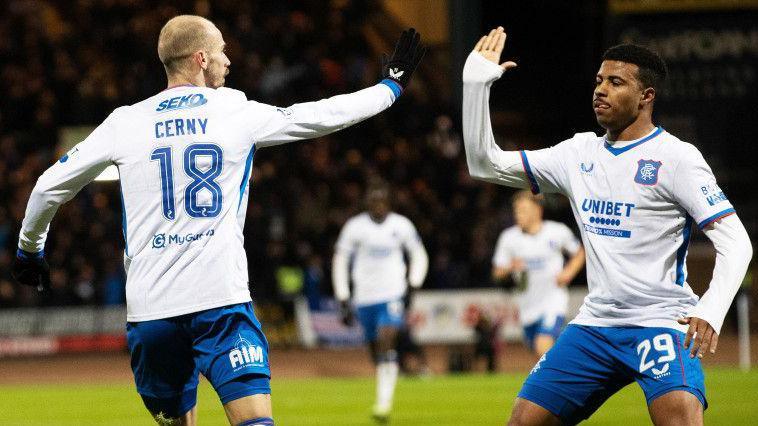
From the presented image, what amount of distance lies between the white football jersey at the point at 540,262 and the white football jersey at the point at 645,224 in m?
7.93

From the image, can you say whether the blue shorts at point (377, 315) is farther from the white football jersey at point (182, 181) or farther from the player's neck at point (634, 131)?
the white football jersey at point (182, 181)

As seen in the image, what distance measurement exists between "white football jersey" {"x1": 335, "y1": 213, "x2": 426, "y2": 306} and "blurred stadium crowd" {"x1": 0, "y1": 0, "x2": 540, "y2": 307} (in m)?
6.46

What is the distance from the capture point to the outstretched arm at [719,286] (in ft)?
17.5

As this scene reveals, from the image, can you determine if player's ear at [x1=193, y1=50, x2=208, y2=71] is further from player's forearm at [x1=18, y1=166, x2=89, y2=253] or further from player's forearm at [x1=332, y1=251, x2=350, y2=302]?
player's forearm at [x1=332, y1=251, x2=350, y2=302]

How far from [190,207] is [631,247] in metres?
2.09

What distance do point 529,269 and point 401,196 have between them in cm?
909

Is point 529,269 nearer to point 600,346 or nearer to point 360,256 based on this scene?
point 360,256

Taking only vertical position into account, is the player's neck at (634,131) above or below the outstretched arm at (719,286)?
above

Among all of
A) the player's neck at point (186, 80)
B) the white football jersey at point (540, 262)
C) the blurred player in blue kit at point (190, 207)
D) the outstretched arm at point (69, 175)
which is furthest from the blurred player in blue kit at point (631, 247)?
the white football jersey at point (540, 262)

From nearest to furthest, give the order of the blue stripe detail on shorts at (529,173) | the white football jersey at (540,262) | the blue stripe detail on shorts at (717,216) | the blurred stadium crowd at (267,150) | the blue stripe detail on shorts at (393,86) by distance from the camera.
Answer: the blue stripe detail on shorts at (717,216)
the blue stripe detail on shorts at (393,86)
the blue stripe detail on shorts at (529,173)
the white football jersey at (540,262)
the blurred stadium crowd at (267,150)

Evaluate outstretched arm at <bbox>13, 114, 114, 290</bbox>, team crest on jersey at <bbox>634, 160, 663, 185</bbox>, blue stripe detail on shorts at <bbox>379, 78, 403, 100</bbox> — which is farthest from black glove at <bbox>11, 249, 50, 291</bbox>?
team crest on jersey at <bbox>634, 160, 663, 185</bbox>

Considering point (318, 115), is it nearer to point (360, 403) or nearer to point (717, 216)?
point (717, 216)

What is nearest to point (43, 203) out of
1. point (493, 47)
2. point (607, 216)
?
point (493, 47)

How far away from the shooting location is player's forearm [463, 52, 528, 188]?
19.4 feet
